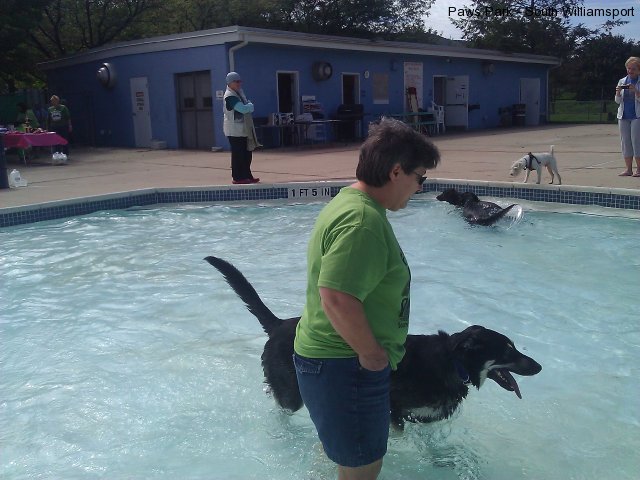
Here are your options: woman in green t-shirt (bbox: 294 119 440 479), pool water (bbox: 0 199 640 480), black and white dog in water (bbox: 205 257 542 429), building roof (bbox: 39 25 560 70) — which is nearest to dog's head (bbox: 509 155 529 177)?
pool water (bbox: 0 199 640 480)

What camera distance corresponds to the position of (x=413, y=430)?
2891mm

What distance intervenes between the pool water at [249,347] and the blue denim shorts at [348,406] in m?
1.01

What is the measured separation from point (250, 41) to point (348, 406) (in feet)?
52.6

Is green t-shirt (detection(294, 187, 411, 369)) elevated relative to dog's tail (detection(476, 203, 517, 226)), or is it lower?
elevated

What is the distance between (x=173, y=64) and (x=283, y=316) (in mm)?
14970

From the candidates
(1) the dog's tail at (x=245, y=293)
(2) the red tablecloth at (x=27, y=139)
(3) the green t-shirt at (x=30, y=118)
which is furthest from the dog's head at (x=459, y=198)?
(3) the green t-shirt at (x=30, y=118)

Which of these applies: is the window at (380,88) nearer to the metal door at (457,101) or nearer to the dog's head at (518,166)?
the metal door at (457,101)

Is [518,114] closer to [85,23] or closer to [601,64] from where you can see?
[601,64]

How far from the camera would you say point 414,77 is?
22.9 metres

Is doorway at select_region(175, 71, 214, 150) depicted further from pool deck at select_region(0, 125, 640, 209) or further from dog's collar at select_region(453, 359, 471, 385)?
dog's collar at select_region(453, 359, 471, 385)

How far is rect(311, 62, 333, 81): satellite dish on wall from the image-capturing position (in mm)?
19078

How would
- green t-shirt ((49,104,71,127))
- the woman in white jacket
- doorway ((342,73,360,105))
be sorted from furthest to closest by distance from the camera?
1. doorway ((342,73,360,105))
2. green t-shirt ((49,104,71,127))
3. the woman in white jacket

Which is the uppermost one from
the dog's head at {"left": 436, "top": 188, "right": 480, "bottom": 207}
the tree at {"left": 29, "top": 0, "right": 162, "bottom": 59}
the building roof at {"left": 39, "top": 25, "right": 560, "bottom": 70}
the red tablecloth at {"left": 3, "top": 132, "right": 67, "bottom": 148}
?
the tree at {"left": 29, "top": 0, "right": 162, "bottom": 59}

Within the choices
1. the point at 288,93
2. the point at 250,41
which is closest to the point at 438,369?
the point at 250,41
